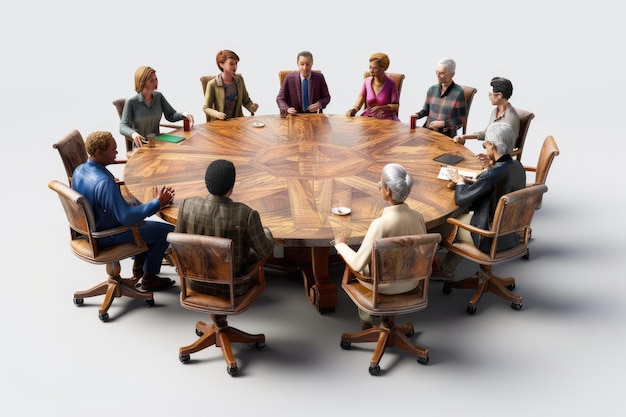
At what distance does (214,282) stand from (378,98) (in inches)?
150

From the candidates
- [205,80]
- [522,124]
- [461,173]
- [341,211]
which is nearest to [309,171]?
[341,211]

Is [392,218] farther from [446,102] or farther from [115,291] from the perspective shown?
[446,102]

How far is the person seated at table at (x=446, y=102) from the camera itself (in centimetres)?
707

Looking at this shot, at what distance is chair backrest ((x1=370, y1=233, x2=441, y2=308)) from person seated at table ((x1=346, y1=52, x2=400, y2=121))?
11.2 feet

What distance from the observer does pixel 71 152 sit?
612 centimetres

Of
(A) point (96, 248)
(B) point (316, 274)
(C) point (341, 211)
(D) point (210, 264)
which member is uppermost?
(C) point (341, 211)

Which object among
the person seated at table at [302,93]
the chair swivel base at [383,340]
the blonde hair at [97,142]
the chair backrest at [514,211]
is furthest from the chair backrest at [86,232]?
the person seated at table at [302,93]

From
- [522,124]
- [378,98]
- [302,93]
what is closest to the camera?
[522,124]

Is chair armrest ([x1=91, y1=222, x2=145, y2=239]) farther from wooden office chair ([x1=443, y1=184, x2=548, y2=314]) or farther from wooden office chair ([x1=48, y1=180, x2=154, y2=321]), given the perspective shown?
wooden office chair ([x1=443, y1=184, x2=548, y2=314])

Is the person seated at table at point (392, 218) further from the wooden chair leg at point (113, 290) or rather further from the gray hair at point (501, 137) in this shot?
the wooden chair leg at point (113, 290)

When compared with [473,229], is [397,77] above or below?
above

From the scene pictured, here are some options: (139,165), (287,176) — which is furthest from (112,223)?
(287,176)

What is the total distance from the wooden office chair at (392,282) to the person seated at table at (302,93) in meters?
3.38

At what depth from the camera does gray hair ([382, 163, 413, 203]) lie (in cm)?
438
